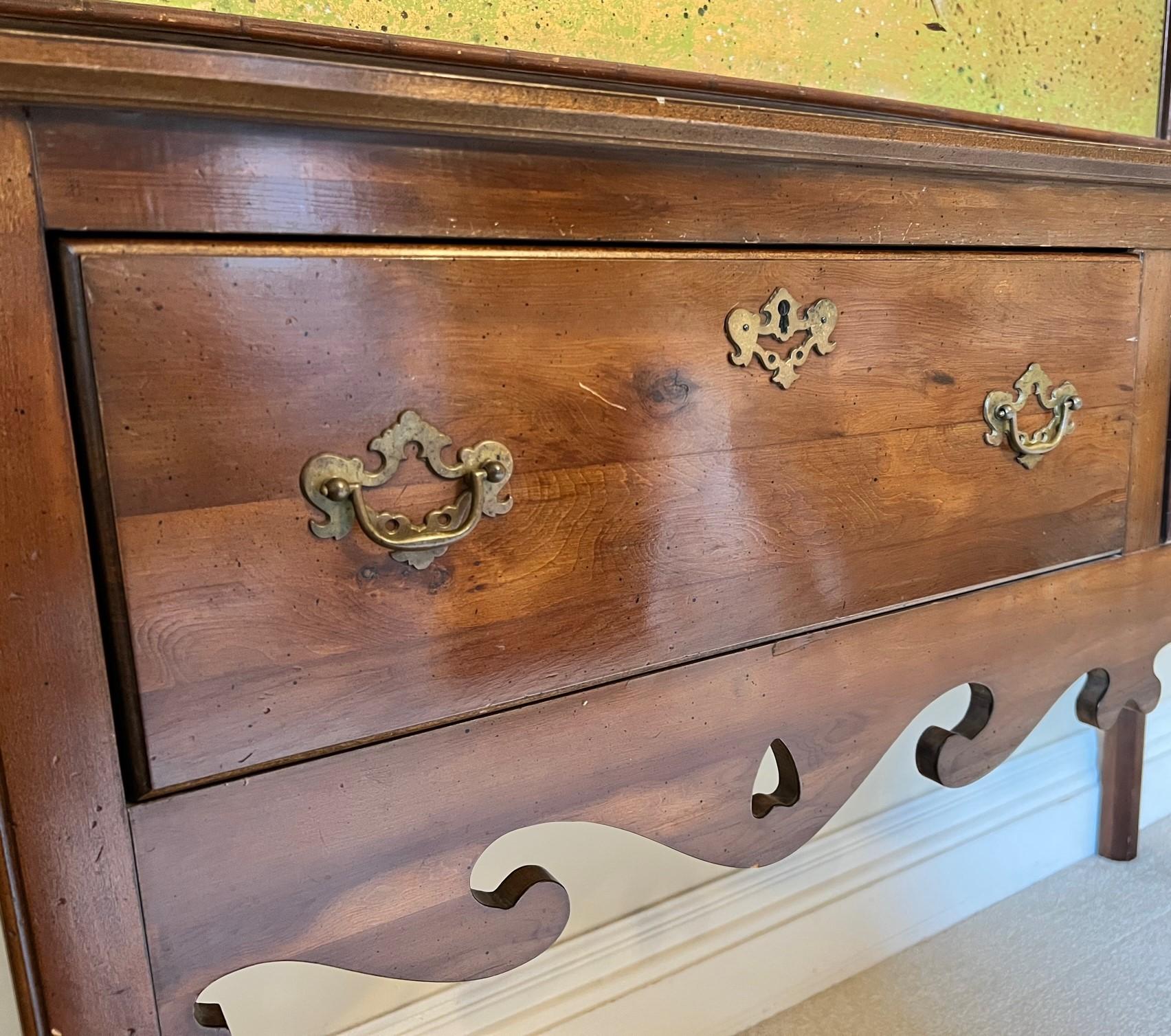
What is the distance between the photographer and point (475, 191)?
0.45 metres

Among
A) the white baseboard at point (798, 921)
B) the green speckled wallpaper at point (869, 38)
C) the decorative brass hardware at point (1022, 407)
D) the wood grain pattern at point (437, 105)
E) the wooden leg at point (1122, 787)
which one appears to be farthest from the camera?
the wooden leg at point (1122, 787)

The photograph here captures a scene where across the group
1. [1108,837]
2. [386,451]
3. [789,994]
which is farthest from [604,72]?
[1108,837]

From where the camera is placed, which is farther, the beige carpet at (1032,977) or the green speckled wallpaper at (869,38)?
the beige carpet at (1032,977)

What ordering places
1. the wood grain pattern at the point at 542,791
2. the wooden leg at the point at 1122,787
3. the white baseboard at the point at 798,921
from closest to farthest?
1. the wood grain pattern at the point at 542,791
2. the white baseboard at the point at 798,921
3. the wooden leg at the point at 1122,787

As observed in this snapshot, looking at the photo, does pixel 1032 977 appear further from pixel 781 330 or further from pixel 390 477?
pixel 390 477

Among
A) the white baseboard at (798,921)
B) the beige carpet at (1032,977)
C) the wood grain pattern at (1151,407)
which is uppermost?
the wood grain pattern at (1151,407)

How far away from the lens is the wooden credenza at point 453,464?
1.29ft

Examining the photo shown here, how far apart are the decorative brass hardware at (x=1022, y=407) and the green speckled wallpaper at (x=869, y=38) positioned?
43cm

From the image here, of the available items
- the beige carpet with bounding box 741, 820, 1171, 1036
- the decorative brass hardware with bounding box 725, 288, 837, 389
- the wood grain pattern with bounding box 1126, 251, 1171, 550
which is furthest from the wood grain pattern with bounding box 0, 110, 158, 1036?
the beige carpet with bounding box 741, 820, 1171, 1036

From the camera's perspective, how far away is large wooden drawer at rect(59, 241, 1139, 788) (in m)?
0.41

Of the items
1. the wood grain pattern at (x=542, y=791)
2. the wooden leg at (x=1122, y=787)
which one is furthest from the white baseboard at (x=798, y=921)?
the wood grain pattern at (x=542, y=791)

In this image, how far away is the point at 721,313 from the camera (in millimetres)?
524

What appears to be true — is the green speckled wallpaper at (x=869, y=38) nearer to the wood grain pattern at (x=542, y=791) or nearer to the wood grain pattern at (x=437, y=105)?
the wood grain pattern at (x=437, y=105)

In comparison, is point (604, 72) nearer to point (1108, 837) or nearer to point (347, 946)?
point (347, 946)
